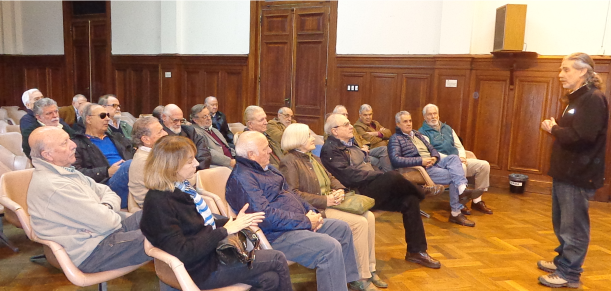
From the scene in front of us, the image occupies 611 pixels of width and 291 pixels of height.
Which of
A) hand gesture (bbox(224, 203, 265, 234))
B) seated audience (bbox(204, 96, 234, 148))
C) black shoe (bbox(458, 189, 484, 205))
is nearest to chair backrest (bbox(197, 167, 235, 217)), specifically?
hand gesture (bbox(224, 203, 265, 234))

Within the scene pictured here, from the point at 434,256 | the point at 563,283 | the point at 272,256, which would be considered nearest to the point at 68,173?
the point at 272,256

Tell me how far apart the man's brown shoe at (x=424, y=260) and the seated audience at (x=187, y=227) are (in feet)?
5.34

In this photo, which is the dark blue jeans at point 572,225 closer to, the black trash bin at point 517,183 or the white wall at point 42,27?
the black trash bin at point 517,183

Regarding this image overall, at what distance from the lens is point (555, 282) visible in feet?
11.0

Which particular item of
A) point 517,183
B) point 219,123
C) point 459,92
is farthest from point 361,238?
point 459,92

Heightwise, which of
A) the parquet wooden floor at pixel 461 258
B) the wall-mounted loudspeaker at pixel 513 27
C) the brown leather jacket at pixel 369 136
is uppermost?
the wall-mounted loudspeaker at pixel 513 27

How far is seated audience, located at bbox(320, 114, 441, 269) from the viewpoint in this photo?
356cm

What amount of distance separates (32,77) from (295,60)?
6010mm

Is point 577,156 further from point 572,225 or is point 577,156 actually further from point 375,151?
point 375,151

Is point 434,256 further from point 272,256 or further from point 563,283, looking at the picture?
point 272,256

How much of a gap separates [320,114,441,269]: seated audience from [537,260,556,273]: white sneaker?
81cm

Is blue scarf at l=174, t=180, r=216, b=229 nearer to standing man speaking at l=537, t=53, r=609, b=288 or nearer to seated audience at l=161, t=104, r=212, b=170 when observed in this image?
seated audience at l=161, t=104, r=212, b=170

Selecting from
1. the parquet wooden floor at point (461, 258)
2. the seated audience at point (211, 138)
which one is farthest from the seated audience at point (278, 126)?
the parquet wooden floor at point (461, 258)

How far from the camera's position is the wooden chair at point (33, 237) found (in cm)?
226
